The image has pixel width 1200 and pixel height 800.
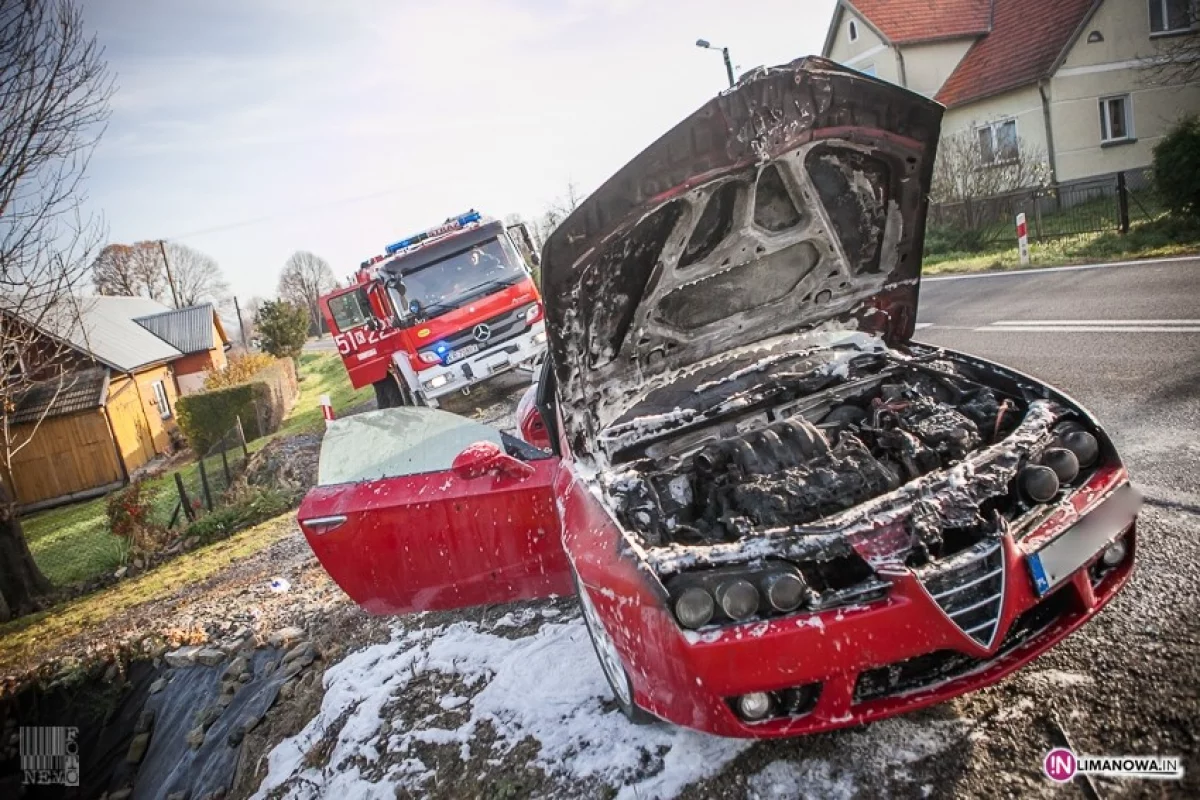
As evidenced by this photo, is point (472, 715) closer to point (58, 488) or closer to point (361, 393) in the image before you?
point (361, 393)

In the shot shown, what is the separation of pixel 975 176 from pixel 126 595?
57.1ft

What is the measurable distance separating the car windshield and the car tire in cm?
196

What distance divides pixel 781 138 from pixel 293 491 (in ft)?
27.9

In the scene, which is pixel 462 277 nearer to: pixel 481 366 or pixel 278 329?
pixel 481 366

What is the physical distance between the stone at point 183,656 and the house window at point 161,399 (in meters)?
22.4

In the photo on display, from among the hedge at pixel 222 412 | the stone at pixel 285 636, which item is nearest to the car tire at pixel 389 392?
the stone at pixel 285 636

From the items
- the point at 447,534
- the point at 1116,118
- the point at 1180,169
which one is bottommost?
the point at 447,534

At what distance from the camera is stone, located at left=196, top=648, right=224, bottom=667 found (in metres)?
4.99

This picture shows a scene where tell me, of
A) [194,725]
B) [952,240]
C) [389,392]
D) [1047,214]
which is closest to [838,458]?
[194,725]

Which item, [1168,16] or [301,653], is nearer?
[301,653]

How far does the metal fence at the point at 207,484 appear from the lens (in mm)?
9461

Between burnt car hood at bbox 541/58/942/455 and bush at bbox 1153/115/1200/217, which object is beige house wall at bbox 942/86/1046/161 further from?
burnt car hood at bbox 541/58/942/455

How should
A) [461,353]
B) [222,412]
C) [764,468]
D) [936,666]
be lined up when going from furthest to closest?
[222,412], [461,353], [764,468], [936,666]

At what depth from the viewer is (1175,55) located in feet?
53.6
